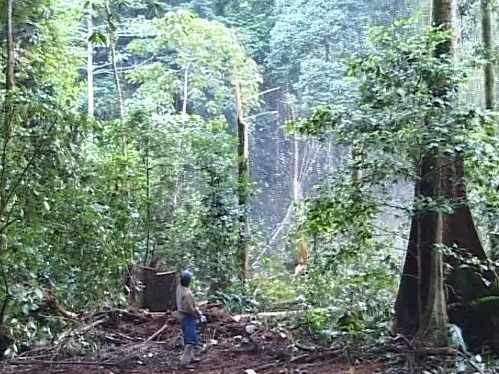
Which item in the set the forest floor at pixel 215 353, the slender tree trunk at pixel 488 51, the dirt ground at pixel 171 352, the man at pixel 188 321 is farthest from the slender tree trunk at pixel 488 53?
the man at pixel 188 321

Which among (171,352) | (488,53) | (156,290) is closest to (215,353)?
(171,352)

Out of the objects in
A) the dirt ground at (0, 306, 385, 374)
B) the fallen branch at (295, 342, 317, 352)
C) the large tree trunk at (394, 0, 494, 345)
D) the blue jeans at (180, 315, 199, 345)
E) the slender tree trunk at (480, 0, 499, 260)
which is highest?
the slender tree trunk at (480, 0, 499, 260)

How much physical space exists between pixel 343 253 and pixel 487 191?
1.46 m

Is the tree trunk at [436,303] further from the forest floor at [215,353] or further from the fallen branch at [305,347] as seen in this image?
the fallen branch at [305,347]

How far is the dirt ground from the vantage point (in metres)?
6.55

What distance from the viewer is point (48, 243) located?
737 centimetres

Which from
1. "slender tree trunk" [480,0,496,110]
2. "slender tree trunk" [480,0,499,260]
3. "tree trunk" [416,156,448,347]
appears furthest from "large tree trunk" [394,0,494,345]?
"slender tree trunk" [480,0,496,110]

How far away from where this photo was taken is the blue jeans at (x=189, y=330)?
7105 mm

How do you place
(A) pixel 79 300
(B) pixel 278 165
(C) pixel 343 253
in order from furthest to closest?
(B) pixel 278 165 < (A) pixel 79 300 < (C) pixel 343 253

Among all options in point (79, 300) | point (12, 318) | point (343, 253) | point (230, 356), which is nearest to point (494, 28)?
point (343, 253)

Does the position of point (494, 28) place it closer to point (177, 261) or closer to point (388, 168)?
point (388, 168)

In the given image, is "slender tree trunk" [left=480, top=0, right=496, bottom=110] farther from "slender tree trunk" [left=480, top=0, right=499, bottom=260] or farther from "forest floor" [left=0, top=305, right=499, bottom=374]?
"forest floor" [left=0, top=305, right=499, bottom=374]

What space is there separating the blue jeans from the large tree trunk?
2.06m

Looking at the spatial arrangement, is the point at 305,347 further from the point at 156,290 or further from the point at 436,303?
the point at 156,290
